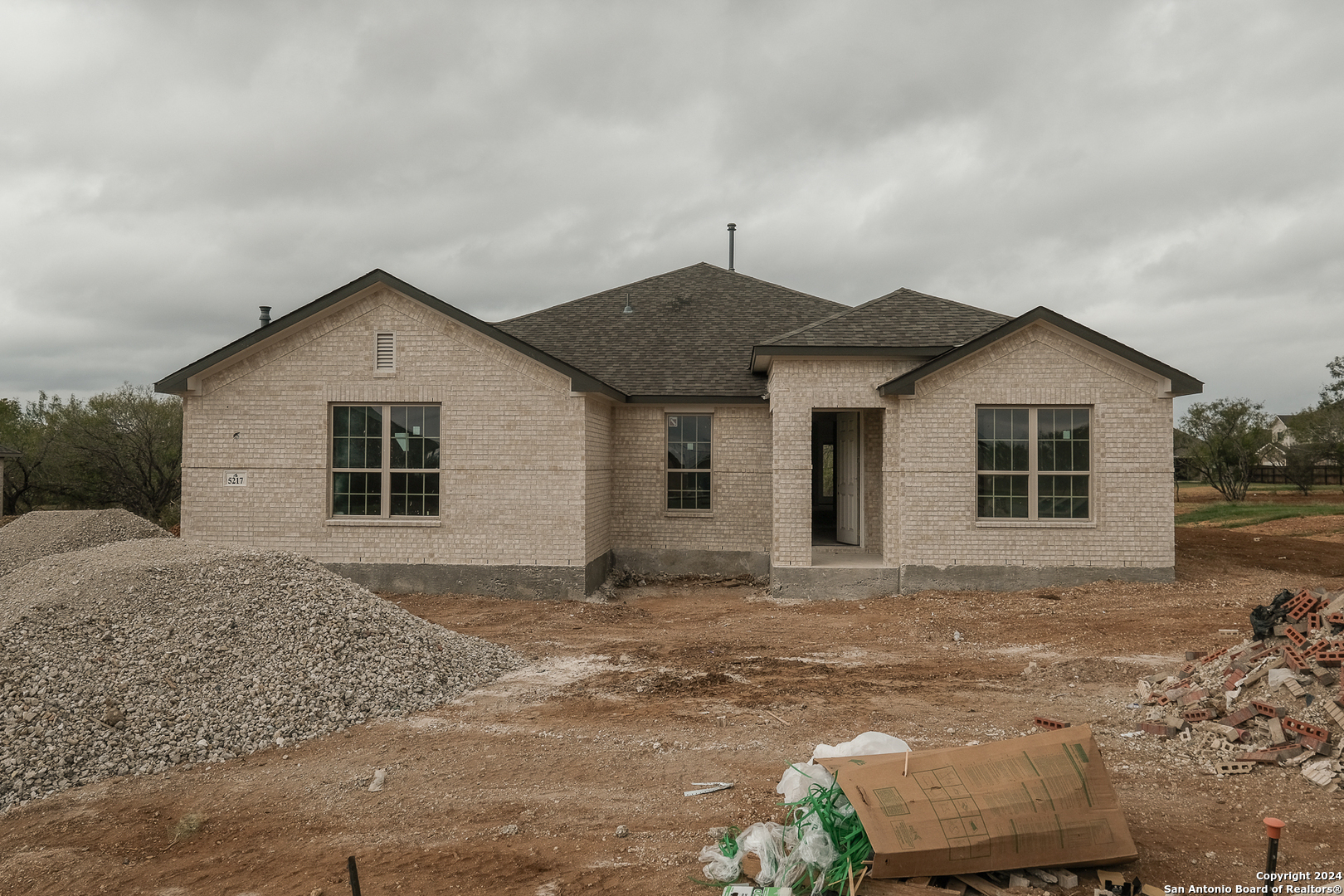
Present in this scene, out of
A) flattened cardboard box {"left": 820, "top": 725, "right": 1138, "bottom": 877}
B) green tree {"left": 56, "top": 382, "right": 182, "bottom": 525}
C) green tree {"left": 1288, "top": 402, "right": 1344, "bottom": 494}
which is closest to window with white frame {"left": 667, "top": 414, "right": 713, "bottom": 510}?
flattened cardboard box {"left": 820, "top": 725, "right": 1138, "bottom": 877}

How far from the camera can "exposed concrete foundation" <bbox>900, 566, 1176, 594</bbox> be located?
13586 millimetres

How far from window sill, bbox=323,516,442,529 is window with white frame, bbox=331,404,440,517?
4.2 inches

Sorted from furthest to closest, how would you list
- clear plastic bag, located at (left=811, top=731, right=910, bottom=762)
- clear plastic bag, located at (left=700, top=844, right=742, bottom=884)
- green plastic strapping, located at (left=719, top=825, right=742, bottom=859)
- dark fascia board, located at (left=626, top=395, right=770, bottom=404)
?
1. dark fascia board, located at (left=626, top=395, right=770, bottom=404)
2. clear plastic bag, located at (left=811, top=731, right=910, bottom=762)
3. green plastic strapping, located at (left=719, top=825, right=742, bottom=859)
4. clear plastic bag, located at (left=700, top=844, right=742, bottom=884)

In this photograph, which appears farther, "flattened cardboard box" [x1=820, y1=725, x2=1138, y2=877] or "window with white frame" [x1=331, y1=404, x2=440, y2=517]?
"window with white frame" [x1=331, y1=404, x2=440, y2=517]

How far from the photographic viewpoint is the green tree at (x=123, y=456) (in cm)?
2739

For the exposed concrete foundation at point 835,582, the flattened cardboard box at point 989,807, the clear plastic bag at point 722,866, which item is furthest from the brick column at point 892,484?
the clear plastic bag at point 722,866

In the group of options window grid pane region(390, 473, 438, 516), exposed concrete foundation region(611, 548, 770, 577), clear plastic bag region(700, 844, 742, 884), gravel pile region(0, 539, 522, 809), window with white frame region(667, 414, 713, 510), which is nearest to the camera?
clear plastic bag region(700, 844, 742, 884)

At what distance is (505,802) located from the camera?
5.66 meters

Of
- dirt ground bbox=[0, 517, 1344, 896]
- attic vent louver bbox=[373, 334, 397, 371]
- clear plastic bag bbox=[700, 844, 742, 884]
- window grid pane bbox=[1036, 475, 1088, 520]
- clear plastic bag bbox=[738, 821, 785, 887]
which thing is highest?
attic vent louver bbox=[373, 334, 397, 371]

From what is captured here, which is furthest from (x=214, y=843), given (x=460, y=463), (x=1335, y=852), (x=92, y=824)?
(x=460, y=463)

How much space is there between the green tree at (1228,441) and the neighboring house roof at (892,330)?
26.9 m

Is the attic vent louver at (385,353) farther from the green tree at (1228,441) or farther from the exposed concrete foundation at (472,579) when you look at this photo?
the green tree at (1228,441)

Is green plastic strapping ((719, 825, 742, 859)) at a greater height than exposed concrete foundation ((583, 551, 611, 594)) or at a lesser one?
lesser

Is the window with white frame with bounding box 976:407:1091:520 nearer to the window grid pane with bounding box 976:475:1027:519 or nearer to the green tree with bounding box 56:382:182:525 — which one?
the window grid pane with bounding box 976:475:1027:519
